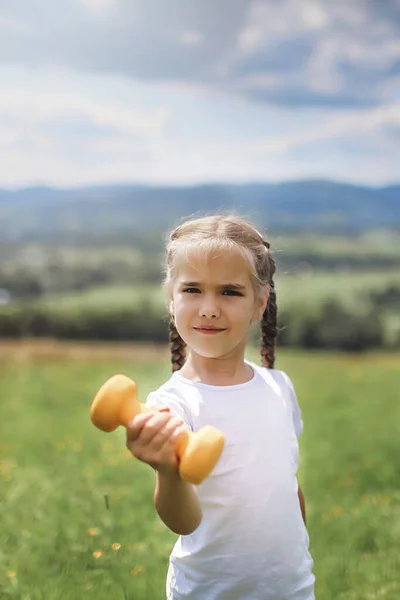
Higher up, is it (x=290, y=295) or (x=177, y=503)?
(x=177, y=503)

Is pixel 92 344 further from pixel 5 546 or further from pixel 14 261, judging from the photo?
pixel 5 546

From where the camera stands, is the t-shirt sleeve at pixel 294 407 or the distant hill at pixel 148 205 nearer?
the t-shirt sleeve at pixel 294 407

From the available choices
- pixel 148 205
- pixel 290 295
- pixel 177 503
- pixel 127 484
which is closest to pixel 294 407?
pixel 177 503

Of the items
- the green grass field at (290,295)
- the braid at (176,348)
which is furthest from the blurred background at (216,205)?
the braid at (176,348)

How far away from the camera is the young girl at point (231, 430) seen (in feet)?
4.11

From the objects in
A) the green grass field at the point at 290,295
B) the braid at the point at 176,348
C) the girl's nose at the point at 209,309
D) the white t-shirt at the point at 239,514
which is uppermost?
the girl's nose at the point at 209,309

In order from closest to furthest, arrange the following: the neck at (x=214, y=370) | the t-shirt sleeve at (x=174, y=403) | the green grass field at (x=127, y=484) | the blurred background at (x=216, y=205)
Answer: the t-shirt sleeve at (x=174, y=403), the neck at (x=214, y=370), the green grass field at (x=127, y=484), the blurred background at (x=216, y=205)

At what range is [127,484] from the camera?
9.71 ft

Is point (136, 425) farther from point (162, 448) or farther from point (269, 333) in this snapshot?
point (269, 333)

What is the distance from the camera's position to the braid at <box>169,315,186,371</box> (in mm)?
1540

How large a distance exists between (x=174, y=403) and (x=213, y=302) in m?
0.18

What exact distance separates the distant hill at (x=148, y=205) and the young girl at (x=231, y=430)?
137 inches

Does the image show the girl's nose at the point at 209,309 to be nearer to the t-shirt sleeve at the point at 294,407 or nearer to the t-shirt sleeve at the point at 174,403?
the t-shirt sleeve at the point at 174,403

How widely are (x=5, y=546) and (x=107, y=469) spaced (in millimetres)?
901
